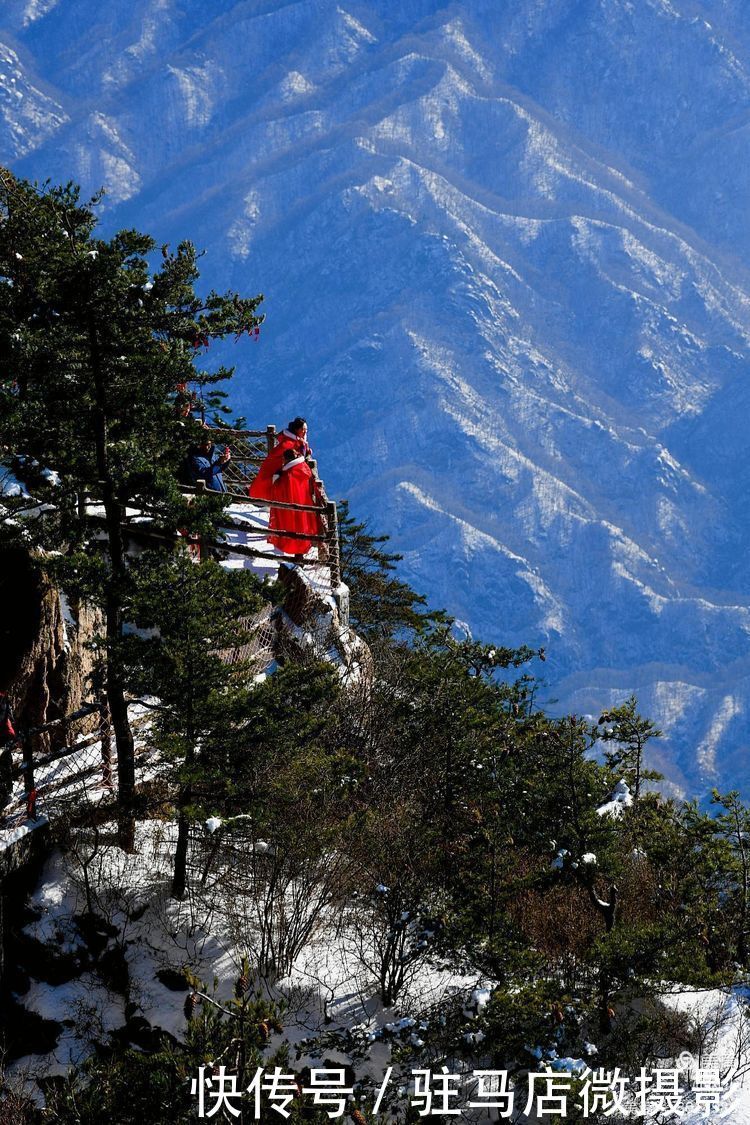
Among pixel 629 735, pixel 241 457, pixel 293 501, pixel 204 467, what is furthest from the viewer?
pixel 241 457

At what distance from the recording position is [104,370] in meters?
12.8

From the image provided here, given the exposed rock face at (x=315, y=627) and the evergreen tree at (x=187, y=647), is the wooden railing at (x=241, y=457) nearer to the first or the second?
the exposed rock face at (x=315, y=627)

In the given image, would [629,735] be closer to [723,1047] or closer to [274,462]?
[723,1047]

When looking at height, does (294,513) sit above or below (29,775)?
above

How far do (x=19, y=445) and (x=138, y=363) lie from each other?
1565 mm

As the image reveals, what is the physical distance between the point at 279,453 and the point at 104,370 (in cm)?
780

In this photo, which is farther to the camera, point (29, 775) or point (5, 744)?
point (5, 744)

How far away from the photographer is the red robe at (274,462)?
20281 millimetres

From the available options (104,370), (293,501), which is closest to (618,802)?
(293,501)

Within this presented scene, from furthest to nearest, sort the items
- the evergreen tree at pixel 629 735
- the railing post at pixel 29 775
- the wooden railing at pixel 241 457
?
the wooden railing at pixel 241 457
the evergreen tree at pixel 629 735
the railing post at pixel 29 775

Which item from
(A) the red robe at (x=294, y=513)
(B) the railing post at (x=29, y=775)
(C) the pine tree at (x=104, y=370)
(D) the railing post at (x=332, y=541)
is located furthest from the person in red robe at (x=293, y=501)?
(B) the railing post at (x=29, y=775)

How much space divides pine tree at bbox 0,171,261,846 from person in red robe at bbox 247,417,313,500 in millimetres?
6647

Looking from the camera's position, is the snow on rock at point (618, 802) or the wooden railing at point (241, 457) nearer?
the snow on rock at point (618, 802)

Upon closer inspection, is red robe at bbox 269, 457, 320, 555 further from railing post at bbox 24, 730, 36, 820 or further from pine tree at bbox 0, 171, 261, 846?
railing post at bbox 24, 730, 36, 820
